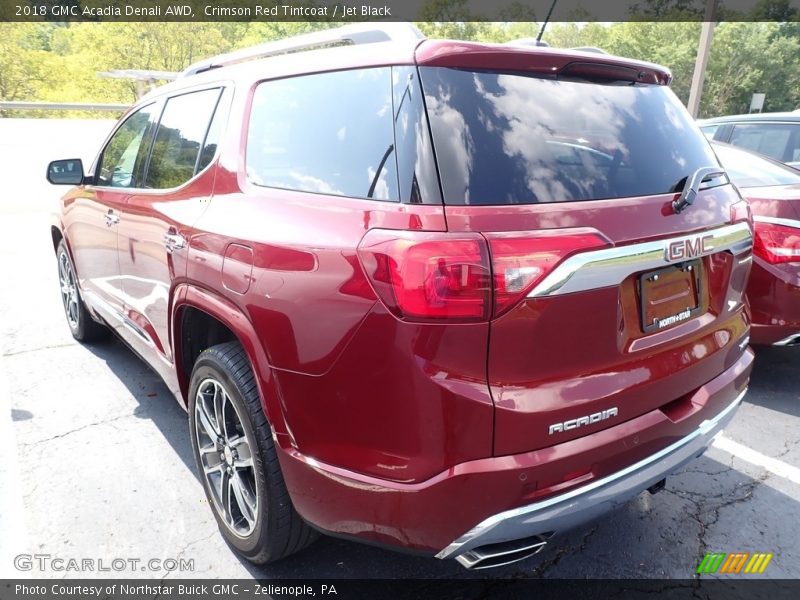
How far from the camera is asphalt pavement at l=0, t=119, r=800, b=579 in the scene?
242 cm

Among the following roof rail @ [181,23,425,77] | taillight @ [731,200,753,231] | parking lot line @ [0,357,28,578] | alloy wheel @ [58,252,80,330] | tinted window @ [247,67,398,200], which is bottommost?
parking lot line @ [0,357,28,578]

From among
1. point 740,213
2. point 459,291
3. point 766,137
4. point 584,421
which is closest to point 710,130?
point 766,137

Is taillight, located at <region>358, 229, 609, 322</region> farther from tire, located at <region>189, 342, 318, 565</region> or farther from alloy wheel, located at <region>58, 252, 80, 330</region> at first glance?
alloy wheel, located at <region>58, 252, 80, 330</region>

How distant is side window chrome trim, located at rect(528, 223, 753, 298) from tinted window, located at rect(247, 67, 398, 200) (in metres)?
0.52

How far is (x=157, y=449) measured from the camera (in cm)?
322

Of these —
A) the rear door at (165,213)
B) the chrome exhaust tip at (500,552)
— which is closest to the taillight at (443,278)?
the chrome exhaust tip at (500,552)

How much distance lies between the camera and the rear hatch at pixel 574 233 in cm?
162

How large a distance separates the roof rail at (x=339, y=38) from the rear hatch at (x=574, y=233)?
25 centimetres

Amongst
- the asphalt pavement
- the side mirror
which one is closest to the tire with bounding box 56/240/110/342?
the asphalt pavement

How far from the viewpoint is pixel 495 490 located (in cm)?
165

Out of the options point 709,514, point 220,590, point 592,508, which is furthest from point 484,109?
point 709,514

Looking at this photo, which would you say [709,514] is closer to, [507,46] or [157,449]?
[507,46]

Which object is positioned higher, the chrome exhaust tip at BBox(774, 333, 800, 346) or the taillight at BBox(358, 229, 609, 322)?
the taillight at BBox(358, 229, 609, 322)

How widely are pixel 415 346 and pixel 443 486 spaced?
41 centimetres
